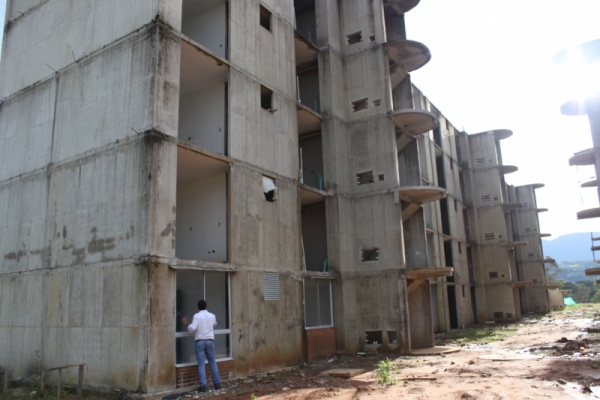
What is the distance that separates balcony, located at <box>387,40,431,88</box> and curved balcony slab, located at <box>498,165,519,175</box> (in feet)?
73.2

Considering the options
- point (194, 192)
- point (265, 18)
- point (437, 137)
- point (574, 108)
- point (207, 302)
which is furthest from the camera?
point (437, 137)

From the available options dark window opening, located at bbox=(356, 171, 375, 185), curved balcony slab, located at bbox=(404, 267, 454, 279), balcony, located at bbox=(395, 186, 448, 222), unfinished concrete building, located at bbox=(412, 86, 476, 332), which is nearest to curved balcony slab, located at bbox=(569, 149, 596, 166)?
unfinished concrete building, located at bbox=(412, 86, 476, 332)

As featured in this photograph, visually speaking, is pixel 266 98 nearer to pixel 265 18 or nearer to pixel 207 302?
pixel 265 18

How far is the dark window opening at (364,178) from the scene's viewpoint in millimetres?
21453

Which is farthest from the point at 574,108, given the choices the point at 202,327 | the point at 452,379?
the point at 202,327

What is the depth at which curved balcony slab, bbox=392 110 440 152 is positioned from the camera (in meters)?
21.7

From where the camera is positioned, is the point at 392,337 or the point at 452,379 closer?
the point at 452,379

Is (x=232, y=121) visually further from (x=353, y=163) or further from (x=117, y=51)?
(x=353, y=163)

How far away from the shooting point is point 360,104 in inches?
882

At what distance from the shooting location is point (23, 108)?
56.6 feet

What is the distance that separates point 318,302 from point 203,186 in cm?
743

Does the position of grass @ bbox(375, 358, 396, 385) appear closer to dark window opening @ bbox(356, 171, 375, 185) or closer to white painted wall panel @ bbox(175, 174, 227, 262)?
white painted wall panel @ bbox(175, 174, 227, 262)

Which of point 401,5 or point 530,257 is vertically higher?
point 401,5

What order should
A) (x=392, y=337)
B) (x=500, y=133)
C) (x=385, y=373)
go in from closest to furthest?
(x=385, y=373), (x=392, y=337), (x=500, y=133)
